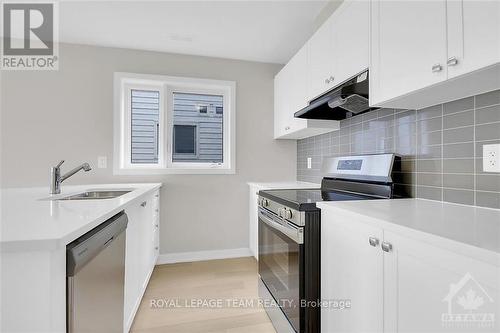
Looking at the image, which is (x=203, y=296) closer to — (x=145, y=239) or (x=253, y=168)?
(x=145, y=239)

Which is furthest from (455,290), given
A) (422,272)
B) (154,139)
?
(154,139)

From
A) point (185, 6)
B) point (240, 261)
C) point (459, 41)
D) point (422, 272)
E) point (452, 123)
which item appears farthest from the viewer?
point (240, 261)

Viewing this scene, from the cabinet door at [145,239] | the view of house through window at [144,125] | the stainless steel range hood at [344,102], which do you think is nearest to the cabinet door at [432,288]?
the stainless steel range hood at [344,102]

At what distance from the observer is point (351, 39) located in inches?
56.9

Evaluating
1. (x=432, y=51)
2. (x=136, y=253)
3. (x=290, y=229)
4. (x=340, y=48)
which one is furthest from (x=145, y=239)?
(x=432, y=51)

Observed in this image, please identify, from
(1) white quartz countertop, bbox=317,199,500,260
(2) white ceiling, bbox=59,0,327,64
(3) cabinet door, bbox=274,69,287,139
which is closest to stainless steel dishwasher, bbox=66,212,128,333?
(1) white quartz countertop, bbox=317,199,500,260

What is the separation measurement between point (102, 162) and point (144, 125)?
0.59m

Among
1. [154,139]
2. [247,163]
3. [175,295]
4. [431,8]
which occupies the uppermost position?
[431,8]

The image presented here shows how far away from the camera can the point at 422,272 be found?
28.5 inches

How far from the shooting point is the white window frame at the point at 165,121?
257cm

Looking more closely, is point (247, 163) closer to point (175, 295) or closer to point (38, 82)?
point (175, 295)

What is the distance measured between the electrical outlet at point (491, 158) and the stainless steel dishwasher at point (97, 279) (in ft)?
5.26

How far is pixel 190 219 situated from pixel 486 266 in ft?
8.34

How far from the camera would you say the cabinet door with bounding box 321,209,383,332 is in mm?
896
